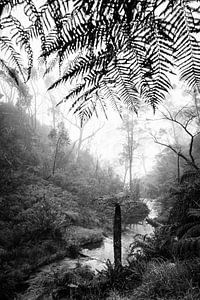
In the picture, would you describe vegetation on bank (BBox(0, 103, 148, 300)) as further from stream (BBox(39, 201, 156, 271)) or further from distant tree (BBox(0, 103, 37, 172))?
stream (BBox(39, 201, 156, 271))

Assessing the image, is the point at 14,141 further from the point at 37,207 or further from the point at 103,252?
the point at 103,252

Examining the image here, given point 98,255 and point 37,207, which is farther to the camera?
point 37,207

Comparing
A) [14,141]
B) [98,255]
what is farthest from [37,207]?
[14,141]

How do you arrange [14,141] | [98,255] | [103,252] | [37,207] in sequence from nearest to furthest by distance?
[98,255] → [103,252] → [37,207] → [14,141]

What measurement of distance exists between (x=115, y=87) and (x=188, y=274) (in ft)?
12.2

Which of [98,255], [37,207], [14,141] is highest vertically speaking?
[14,141]

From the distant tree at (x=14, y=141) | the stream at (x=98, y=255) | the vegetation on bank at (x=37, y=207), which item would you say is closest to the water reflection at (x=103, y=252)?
the stream at (x=98, y=255)

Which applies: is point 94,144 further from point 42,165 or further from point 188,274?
point 188,274

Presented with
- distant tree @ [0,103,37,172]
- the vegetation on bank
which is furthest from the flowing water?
distant tree @ [0,103,37,172]

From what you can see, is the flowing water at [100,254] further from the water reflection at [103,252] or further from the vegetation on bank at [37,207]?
the vegetation on bank at [37,207]

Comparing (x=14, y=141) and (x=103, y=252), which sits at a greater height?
(x=14, y=141)

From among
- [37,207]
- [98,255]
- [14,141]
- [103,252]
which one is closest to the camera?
[98,255]

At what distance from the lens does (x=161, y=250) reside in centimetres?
490

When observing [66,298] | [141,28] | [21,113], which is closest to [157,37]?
[141,28]
